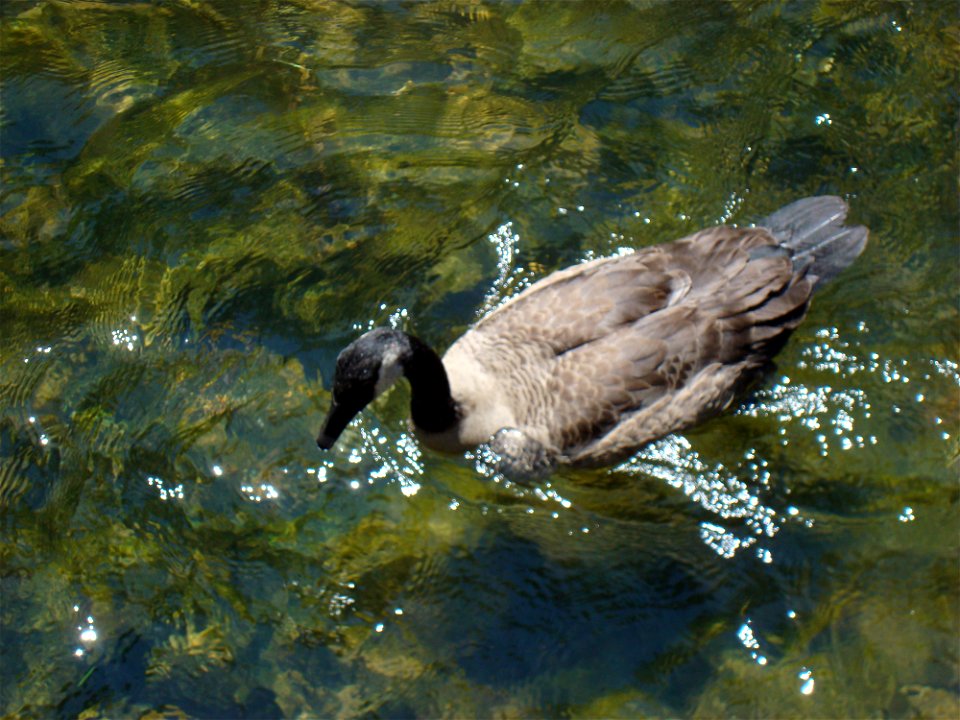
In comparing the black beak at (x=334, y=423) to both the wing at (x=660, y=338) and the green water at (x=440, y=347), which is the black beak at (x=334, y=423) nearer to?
the green water at (x=440, y=347)

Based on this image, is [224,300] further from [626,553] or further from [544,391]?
[626,553]

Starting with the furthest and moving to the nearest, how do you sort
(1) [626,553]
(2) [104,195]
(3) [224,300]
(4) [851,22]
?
(4) [851,22] → (2) [104,195] → (3) [224,300] → (1) [626,553]

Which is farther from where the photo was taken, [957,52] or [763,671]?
[957,52]

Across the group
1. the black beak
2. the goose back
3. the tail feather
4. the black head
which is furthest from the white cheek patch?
the tail feather

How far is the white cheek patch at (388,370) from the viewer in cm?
516

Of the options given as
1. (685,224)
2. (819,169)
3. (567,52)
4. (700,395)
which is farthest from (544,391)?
(567,52)

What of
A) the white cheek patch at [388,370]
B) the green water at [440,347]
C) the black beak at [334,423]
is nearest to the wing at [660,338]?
the green water at [440,347]

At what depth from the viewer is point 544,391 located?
18.5 ft

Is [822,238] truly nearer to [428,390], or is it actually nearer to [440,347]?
[440,347]

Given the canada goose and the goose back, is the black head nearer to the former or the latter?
the canada goose

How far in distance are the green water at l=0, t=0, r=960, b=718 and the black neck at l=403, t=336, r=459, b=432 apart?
1.08 feet

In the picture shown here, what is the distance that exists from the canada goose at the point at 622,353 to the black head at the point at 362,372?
31 mm

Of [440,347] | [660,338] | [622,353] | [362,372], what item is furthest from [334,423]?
[660,338]

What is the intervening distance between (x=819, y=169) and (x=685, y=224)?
1.04 metres
